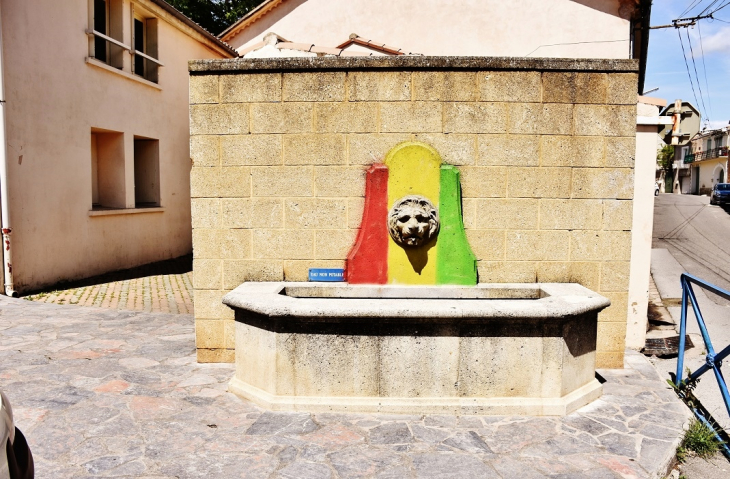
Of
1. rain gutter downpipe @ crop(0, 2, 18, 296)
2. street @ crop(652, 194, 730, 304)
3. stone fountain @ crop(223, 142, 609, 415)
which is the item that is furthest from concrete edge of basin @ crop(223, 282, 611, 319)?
street @ crop(652, 194, 730, 304)

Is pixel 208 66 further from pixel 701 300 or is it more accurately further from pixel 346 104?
pixel 701 300

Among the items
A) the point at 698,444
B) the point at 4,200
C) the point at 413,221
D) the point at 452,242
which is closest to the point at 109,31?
the point at 4,200

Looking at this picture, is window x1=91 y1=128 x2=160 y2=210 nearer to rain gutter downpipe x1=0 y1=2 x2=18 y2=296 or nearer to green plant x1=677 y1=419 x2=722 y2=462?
rain gutter downpipe x1=0 y1=2 x2=18 y2=296

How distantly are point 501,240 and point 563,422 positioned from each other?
1.75 meters

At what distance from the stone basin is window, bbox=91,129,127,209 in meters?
8.22

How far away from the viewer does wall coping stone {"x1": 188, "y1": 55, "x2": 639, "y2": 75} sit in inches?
200

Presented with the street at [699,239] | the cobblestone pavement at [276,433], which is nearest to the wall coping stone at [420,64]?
the cobblestone pavement at [276,433]

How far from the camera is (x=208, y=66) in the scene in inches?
204

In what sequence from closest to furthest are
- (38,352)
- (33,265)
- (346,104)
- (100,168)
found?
(346,104), (38,352), (33,265), (100,168)

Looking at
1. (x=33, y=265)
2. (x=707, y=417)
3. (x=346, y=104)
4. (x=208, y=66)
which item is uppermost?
(x=208, y=66)

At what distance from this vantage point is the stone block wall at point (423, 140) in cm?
514

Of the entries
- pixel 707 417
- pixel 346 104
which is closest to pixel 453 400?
pixel 707 417

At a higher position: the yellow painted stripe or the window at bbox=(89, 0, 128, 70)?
the window at bbox=(89, 0, 128, 70)

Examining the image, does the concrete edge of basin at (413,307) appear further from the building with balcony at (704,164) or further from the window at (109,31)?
the building with balcony at (704,164)
